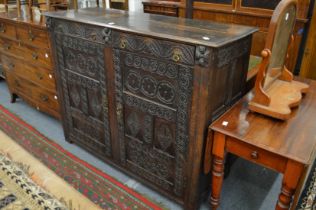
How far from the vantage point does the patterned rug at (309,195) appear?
1238 millimetres

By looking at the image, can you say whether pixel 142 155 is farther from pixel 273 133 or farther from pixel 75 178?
pixel 273 133

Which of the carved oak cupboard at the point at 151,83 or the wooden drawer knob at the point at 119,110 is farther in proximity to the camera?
the wooden drawer knob at the point at 119,110

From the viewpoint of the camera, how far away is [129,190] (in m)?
1.88

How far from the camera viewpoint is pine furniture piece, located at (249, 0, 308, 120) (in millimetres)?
1310

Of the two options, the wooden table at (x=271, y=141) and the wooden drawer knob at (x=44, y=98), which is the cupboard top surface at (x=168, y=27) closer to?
the wooden table at (x=271, y=141)

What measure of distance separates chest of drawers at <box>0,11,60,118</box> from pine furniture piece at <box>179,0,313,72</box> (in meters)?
1.93

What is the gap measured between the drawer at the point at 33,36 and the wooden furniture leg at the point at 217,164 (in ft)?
5.21

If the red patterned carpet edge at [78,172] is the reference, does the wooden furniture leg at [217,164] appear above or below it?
above

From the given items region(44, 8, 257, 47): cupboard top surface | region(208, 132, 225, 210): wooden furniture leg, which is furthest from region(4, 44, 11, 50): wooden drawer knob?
region(208, 132, 225, 210): wooden furniture leg

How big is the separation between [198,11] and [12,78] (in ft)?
7.60

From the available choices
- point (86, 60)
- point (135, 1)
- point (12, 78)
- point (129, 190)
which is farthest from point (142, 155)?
point (135, 1)

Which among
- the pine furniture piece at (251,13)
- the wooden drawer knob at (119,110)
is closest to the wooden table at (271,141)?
the wooden drawer knob at (119,110)

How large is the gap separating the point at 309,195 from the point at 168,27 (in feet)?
3.70

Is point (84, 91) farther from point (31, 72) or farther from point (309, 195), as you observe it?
point (309, 195)
